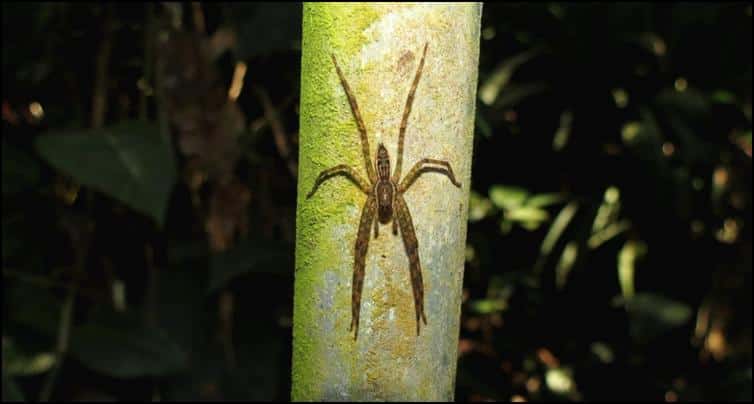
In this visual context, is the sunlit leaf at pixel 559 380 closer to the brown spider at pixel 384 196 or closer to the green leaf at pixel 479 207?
the green leaf at pixel 479 207

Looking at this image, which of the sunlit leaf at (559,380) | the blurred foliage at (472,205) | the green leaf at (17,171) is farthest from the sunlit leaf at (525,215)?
the green leaf at (17,171)

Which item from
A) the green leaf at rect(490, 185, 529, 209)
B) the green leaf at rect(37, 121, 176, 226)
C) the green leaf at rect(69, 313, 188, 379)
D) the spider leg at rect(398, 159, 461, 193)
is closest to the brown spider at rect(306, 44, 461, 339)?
the spider leg at rect(398, 159, 461, 193)

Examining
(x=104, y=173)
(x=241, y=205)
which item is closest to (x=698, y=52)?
(x=241, y=205)

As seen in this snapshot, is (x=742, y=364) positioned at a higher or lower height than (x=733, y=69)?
lower

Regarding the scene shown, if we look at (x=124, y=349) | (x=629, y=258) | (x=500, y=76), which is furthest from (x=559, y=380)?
(x=124, y=349)

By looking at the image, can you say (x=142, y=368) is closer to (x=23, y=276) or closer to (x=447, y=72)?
(x=23, y=276)

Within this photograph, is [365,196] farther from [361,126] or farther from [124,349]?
[124,349]

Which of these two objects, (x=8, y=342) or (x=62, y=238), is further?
(x=62, y=238)

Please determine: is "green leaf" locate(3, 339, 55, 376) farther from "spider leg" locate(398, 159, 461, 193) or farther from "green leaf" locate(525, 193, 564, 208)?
"spider leg" locate(398, 159, 461, 193)
